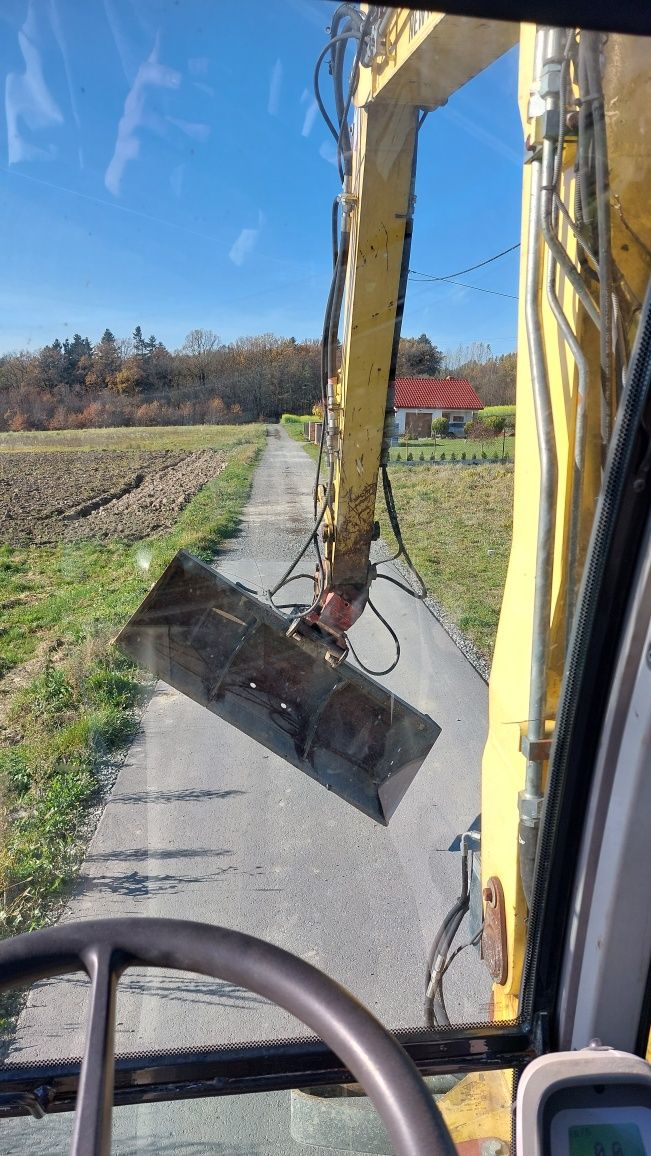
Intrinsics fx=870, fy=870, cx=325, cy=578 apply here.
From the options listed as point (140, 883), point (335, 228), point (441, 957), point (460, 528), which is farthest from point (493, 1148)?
point (460, 528)

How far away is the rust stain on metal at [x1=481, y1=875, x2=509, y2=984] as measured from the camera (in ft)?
6.25

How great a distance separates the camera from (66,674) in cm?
548

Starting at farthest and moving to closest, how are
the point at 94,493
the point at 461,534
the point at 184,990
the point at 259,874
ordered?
the point at 94,493 < the point at 461,534 < the point at 259,874 < the point at 184,990

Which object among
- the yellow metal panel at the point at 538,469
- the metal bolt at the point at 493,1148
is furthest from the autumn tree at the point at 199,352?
the metal bolt at the point at 493,1148

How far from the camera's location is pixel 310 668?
132 inches

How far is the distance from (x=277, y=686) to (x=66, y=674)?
8.32ft

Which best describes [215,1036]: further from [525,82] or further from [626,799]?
[525,82]

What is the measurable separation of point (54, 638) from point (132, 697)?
1.42 meters

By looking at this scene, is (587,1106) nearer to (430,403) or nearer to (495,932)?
(495,932)

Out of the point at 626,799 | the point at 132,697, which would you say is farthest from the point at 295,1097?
the point at 132,697

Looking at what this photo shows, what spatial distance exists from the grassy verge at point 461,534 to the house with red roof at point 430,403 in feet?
0.66

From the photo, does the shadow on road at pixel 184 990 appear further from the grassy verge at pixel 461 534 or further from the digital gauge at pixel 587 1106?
the grassy verge at pixel 461 534

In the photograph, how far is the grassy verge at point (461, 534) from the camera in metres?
3.19

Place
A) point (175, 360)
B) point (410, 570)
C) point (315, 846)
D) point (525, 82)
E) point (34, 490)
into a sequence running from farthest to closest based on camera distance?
point (34, 490) → point (410, 570) → point (315, 846) → point (175, 360) → point (525, 82)
